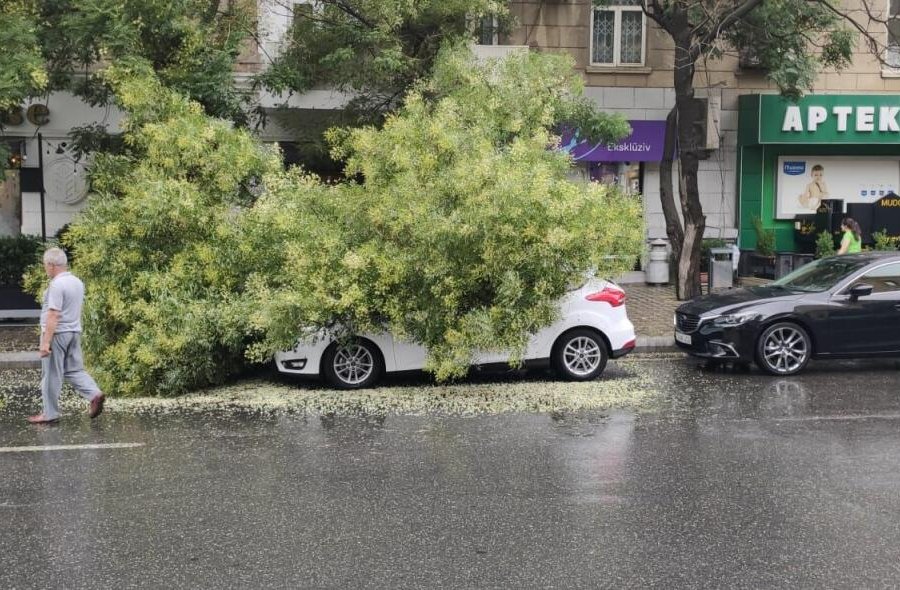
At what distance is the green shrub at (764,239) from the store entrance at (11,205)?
15.8m

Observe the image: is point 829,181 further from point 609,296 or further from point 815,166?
point 609,296

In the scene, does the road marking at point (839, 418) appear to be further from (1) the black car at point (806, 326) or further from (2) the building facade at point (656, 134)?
(2) the building facade at point (656, 134)

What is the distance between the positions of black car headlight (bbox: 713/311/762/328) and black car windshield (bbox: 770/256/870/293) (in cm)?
92

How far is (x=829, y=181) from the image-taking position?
22.1 meters

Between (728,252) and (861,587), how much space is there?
541 inches

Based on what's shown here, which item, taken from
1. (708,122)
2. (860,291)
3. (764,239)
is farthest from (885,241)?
(860,291)

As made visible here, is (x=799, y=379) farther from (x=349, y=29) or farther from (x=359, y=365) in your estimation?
(x=349, y=29)

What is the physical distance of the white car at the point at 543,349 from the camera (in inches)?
408

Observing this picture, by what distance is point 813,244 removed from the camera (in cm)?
2109

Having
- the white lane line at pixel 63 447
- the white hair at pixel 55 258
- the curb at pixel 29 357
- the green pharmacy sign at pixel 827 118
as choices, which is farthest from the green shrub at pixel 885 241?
the white lane line at pixel 63 447

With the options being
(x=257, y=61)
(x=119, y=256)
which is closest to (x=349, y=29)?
(x=257, y=61)

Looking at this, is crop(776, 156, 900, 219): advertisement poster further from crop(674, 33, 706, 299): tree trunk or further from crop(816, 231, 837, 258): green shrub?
crop(674, 33, 706, 299): tree trunk

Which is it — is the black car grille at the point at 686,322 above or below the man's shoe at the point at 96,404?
above

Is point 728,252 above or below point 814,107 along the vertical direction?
below
